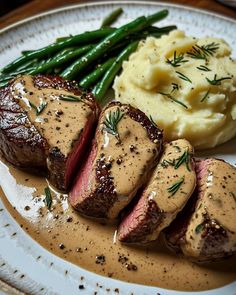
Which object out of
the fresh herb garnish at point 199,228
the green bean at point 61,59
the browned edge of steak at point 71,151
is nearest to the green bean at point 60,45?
the green bean at point 61,59

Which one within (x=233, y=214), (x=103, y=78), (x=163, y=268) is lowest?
(x=163, y=268)

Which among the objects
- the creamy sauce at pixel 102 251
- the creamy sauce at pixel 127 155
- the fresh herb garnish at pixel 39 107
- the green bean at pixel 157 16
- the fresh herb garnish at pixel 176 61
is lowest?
the creamy sauce at pixel 102 251

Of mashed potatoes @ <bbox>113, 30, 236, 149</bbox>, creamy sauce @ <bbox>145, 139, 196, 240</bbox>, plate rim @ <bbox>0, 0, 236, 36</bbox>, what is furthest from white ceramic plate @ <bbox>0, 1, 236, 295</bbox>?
creamy sauce @ <bbox>145, 139, 196, 240</bbox>

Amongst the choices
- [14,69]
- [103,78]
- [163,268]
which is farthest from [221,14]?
[163,268]

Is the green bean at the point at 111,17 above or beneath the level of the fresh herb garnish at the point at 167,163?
above

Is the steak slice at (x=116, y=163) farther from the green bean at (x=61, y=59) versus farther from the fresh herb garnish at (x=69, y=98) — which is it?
the green bean at (x=61, y=59)

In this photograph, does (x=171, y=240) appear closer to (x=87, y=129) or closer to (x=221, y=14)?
Result: (x=87, y=129)

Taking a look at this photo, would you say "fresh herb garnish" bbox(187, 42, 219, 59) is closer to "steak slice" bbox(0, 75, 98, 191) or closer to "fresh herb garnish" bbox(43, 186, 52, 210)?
"steak slice" bbox(0, 75, 98, 191)

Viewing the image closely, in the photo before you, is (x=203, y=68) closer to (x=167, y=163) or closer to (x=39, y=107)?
(x=167, y=163)
